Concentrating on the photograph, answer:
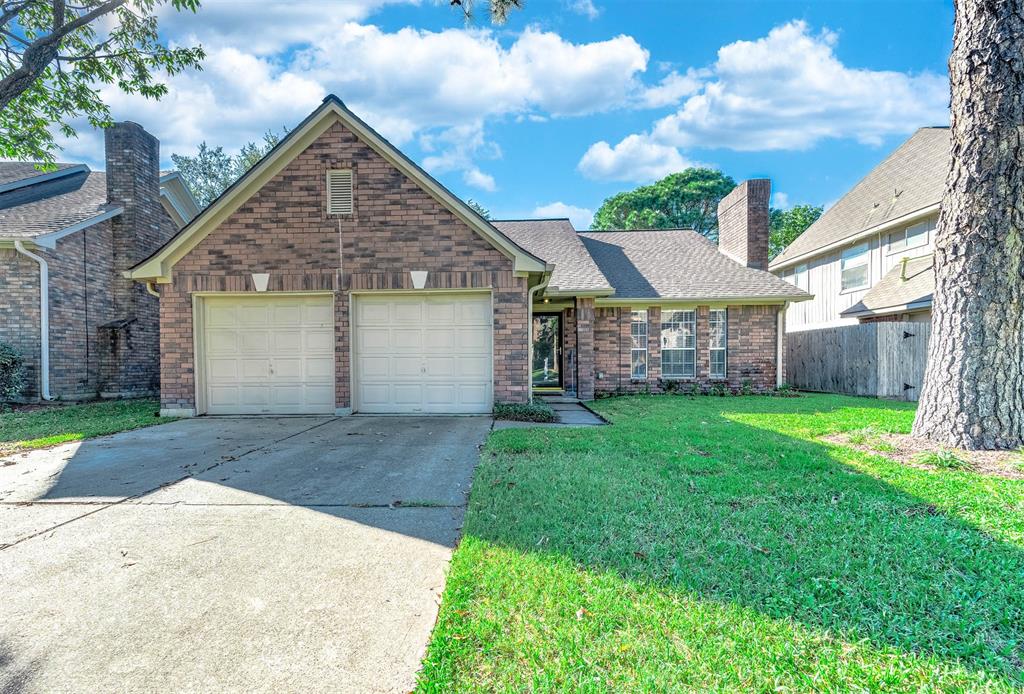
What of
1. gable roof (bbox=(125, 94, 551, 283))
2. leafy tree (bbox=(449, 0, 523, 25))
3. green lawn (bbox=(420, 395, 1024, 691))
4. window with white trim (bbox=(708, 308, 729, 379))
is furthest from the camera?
window with white trim (bbox=(708, 308, 729, 379))

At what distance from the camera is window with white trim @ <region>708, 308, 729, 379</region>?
13.4 m

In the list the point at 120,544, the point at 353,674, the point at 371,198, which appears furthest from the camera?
the point at 371,198

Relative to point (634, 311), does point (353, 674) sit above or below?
below

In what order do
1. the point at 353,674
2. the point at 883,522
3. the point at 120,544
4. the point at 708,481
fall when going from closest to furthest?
1. the point at 353,674
2. the point at 120,544
3. the point at 883,522
4. the point at 708,481

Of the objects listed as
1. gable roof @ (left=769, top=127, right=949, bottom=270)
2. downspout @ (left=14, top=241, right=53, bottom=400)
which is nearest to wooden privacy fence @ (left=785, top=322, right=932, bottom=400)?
gable roof @ (left=769, top=127, right=949, bottom=270)

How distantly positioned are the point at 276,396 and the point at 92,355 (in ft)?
20.3

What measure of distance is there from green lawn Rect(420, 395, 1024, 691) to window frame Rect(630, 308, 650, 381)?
813 cm

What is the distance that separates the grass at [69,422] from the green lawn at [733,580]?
6538 mm

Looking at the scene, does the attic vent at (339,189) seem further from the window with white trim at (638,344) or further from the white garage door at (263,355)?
the window with white trim at (638,344)

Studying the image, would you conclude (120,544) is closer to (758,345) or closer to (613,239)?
(758,345)

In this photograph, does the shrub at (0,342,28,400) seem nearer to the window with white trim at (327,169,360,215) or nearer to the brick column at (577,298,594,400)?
the window with white trim at (327,169,360,215)

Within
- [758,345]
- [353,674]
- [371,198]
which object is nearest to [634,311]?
[758,345]

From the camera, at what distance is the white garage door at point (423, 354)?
9141 millimetres

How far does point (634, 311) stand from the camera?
13.3 meters
